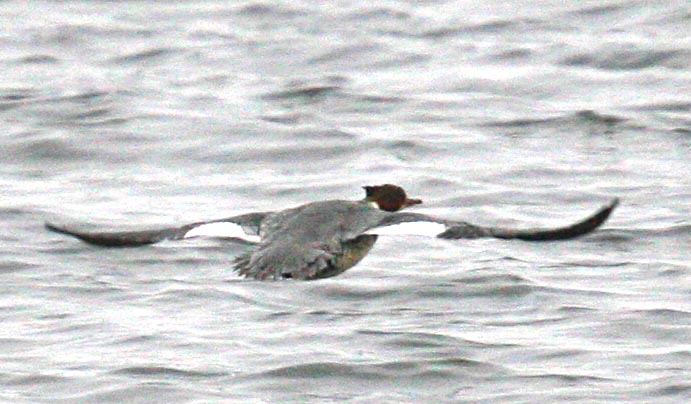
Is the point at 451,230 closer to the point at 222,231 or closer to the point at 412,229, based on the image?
the point at 412,229

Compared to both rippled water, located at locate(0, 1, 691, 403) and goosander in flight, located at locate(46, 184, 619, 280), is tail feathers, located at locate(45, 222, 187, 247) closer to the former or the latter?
goosander in flight, located at locate(46, 184, 619, 280)

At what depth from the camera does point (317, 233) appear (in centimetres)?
985

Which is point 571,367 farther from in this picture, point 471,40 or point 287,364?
point 471,40

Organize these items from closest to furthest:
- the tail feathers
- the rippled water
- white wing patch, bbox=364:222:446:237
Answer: the rippled water < white wing patch, bbox=364:222:446:237 < the tail feathers

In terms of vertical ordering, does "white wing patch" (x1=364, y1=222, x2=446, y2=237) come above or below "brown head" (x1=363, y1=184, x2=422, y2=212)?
below

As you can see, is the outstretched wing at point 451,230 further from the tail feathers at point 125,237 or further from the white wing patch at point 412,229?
the tail feathers at point 125,237

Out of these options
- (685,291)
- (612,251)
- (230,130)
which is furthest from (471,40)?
(685,291)

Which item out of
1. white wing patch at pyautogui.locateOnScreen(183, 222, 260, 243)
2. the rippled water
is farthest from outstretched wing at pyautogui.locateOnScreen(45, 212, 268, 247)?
the rippled water

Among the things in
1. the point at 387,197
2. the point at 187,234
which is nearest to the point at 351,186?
the point at 387,197

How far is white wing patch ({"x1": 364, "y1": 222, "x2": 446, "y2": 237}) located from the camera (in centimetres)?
987

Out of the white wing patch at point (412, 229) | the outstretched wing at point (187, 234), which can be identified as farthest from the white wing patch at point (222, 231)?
the white wing patch at point (412, 229)

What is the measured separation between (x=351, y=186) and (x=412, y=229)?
4.24 m

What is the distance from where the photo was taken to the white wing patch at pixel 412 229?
388 inches

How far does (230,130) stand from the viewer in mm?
15812
